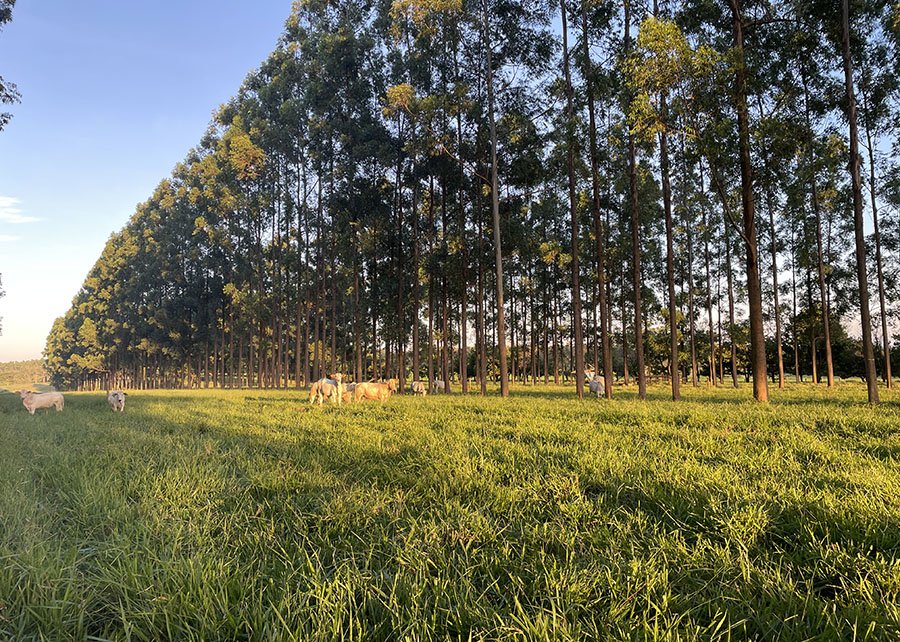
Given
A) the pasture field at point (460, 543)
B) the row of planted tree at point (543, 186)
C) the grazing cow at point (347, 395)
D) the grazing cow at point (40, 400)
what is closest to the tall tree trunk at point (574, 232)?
the row of planted tree at point (543, 186)

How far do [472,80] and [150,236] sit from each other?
4168cm

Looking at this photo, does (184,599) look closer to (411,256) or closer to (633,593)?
(633,593)

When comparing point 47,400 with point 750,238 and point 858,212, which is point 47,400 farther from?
point 858,212

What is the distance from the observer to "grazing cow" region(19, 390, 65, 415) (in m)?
14.0

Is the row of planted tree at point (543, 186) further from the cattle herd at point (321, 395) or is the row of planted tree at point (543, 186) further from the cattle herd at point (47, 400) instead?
the cattle herd at point (47, 400)

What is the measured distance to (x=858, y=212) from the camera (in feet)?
37.6

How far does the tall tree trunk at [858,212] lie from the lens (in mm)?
11445

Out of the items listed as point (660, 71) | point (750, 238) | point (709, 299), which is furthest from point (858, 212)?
point (709, 299)

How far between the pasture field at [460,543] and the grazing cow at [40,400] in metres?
11.1

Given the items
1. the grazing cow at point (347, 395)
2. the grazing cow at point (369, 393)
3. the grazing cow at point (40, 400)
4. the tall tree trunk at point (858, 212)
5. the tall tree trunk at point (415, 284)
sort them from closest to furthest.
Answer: the tall tree trunk at point (858, 212), the grazing cow at point (40, 400), the grazing cow at point (347, 395), the grazing cow at point (369, 393), the tall tree trunk at point (415, 284)

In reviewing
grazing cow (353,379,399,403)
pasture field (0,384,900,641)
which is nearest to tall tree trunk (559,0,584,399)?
grazing cow (353,379,399,403)

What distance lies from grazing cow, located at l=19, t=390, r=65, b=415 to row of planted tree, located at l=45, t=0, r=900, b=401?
41.3ft

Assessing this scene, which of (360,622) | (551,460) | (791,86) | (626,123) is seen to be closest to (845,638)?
(360,622)

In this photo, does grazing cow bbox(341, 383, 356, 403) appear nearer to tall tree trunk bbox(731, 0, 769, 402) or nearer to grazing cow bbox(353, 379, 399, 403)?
grazing cow bbox(353, 379, 399, 403)
